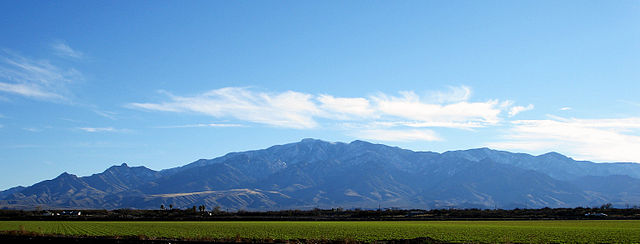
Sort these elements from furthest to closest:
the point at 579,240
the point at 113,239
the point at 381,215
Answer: the point at 381,215 → the point at 579,240 → the point at 113,239

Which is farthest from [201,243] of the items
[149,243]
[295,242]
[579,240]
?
[579,240]

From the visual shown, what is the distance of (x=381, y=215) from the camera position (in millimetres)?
158500

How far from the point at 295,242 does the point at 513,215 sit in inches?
4627

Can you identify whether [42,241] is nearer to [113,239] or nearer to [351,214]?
[113,239]

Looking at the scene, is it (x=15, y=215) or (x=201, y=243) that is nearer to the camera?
(x=201, y=243)

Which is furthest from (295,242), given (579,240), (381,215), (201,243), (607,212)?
(607,212)

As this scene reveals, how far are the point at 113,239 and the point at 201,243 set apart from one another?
364 inches

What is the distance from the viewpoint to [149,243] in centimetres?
4703

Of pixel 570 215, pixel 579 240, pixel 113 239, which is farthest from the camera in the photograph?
pixel 570 215

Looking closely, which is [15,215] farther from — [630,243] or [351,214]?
[630,243]

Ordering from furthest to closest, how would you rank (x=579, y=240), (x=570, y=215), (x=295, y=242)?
(x=570, y=215) < (x=579, y=240) < (x=295, y=242)

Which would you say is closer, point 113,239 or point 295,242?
point 295,242

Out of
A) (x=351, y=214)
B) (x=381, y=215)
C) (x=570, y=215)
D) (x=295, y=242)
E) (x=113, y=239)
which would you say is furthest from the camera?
(x=351, y=214)

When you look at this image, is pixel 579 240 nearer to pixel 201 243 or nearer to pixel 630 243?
pixel 630 243
